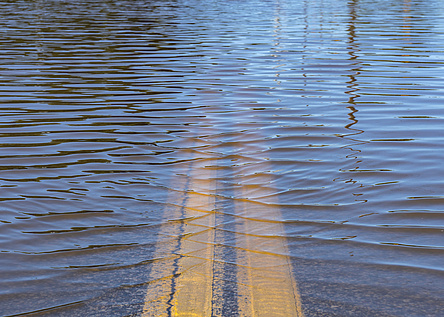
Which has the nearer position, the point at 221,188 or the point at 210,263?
the point at 210,263

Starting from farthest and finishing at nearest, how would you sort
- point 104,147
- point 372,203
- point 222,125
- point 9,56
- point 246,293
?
point 9,56, point 222,125, point 104,147, point 372,203, point 246,293

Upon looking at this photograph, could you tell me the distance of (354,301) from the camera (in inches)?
112

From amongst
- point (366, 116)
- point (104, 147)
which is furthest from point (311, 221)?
point (366, 116)

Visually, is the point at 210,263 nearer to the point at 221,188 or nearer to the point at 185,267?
the point at 185,267

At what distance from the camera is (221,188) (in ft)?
14.7

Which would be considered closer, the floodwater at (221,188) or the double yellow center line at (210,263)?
the double yellow center line at (210,263)

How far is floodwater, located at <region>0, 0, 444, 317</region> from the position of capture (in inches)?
116

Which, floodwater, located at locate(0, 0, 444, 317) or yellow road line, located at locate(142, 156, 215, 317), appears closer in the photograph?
yellow road line, located at locate(142, 156, 215, 317)

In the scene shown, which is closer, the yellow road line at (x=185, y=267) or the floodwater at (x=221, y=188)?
the yellow road line at (x=185, y=267)

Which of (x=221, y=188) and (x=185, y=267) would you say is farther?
(x=221, y=188)

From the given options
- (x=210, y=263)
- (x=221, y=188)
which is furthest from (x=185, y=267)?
(x=221, y=188)

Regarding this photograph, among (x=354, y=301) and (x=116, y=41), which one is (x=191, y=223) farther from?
(x=116, y=41)

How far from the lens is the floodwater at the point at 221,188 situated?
2.95 m

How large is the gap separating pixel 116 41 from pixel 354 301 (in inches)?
470
